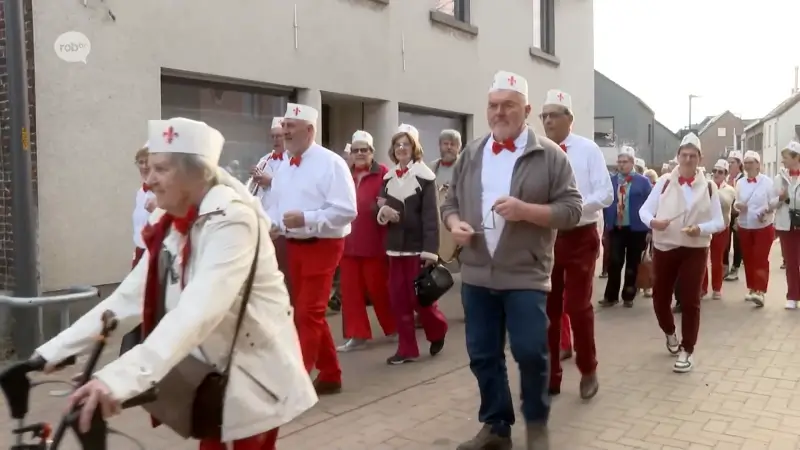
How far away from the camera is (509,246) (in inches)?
169

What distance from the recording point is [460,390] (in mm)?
6035

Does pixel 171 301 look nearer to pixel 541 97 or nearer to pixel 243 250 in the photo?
pixel 243 250

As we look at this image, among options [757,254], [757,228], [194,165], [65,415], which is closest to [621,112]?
[757,228]

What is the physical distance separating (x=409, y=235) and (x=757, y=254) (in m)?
5.71

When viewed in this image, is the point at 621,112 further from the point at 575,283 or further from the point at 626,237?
the point at 575,283

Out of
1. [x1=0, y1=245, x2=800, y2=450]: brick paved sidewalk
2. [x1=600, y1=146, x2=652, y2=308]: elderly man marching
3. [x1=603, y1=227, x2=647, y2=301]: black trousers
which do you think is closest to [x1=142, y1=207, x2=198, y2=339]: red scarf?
[x1=0, y1=245, x2=800, y2=450]: brick paved sidewalk

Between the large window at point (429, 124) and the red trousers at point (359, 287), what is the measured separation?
5.17 metres

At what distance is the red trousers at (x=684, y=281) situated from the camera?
6566 mm

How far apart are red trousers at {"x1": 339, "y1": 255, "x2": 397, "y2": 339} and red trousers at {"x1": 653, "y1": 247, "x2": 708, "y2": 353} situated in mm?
2406

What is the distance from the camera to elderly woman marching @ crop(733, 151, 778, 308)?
10.3 meters

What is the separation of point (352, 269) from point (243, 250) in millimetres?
4606

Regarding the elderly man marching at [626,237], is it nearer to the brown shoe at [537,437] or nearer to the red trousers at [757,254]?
the red trousers at [757,254]

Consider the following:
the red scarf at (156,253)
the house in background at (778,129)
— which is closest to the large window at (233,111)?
the red scarf at (156,253)

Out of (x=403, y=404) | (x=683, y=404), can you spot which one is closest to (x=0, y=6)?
(x=403, y=404)
